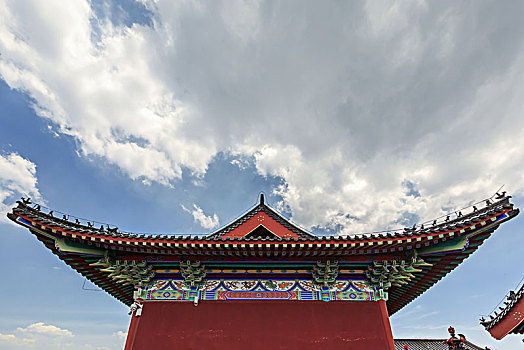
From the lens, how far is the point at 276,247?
22.9ft

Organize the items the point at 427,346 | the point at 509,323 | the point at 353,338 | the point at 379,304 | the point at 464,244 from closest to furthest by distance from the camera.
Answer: the point at 464,244 → the point at 353,338 → the point at 379,304 → the point at 509,323 → the point at 427,346

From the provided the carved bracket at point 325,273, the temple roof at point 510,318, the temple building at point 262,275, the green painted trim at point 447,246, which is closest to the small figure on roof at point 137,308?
the temple building at point 262,275

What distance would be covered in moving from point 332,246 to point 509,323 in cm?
761

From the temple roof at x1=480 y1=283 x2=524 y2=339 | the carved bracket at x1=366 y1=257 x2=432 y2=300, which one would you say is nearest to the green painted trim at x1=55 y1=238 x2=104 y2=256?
the carved bracket at x1=366 y1=257 x2=432 y2=300

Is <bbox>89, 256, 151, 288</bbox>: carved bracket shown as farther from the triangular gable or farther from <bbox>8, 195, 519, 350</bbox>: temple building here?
the triangular gable

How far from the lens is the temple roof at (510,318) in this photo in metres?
9.18

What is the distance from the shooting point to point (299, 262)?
26.6ft

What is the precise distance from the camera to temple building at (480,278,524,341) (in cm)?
918

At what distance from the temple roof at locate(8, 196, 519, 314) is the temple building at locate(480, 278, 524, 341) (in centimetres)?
299

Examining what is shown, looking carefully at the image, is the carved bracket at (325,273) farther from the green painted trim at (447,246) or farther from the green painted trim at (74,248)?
the green painted trim at (74,248)

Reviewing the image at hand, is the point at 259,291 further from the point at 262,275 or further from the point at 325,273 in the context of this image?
the point at 325,273

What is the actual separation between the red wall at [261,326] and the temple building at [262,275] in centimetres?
2

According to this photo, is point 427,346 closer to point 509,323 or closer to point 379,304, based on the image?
point 509,323

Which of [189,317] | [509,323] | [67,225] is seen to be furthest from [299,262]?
[509,323]
